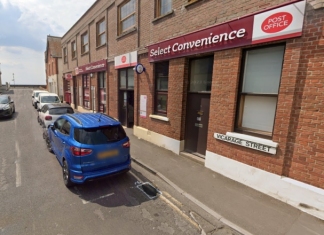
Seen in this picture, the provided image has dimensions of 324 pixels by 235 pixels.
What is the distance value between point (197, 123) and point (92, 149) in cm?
355

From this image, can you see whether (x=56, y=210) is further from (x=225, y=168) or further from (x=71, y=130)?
(x=225, y=168)

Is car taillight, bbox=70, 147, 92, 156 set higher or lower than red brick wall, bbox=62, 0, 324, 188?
lower

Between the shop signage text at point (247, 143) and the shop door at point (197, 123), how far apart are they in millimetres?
826

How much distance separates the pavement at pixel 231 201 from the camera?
313cm

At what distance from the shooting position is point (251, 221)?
128 inches

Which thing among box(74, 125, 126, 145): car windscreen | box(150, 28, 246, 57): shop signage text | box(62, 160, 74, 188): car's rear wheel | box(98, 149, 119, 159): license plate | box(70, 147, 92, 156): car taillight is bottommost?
box(62, 160, 74, 188): car's rear wheel

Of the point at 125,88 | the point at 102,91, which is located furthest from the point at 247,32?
the point at 102,91

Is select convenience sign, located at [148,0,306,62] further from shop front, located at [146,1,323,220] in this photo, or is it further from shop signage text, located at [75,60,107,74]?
shop signage text, located at [75,60,107,74]

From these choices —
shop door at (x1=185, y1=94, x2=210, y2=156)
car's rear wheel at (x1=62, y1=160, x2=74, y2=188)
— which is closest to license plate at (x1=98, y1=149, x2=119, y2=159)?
car's rear wheel at (x1=62, y1=160, x2=74, y2=188)

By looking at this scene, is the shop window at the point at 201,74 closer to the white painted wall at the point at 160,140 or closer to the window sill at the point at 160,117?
the window sill at the point at 160,117

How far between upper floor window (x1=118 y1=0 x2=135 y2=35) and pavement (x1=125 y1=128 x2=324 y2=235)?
709cm

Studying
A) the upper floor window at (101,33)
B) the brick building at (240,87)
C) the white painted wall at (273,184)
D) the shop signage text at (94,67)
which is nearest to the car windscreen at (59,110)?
the shop signage text at (94,67)

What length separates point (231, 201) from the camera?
3.81m

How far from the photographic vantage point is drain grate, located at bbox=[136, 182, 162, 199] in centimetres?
401
